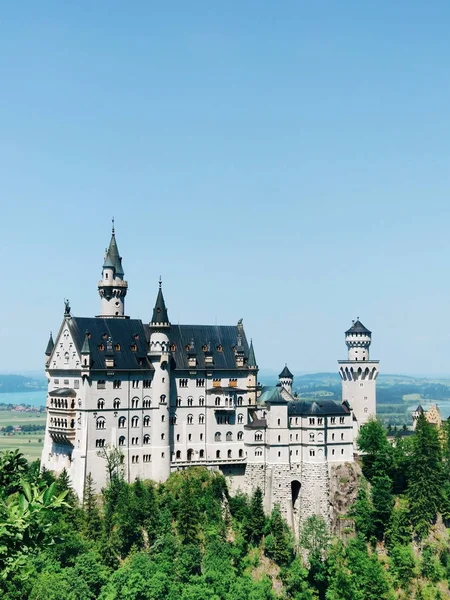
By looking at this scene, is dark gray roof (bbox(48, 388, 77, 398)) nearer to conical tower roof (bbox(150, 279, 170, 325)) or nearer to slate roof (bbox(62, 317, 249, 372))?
slate roof (bbox(62, 317, 249, 372))

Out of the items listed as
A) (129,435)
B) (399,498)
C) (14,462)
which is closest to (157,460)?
(129,435)

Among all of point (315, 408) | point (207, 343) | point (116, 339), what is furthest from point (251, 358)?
point (116, 339)

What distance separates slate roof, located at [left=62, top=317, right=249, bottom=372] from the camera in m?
106

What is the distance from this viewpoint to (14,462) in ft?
110

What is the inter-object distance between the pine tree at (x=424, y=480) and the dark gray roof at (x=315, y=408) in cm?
1066

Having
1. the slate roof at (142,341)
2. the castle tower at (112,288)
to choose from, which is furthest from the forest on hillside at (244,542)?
the castle tower at (112,288)

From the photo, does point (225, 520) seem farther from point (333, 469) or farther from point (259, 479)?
point (333, 469)

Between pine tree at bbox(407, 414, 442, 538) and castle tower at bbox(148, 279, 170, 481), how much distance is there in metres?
32.7

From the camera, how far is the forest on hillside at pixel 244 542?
90.9 m

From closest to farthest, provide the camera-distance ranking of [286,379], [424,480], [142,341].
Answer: [142,341], [424,480], [286,379]

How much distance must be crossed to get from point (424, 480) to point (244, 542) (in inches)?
1027

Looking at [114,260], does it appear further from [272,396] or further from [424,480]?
[424,480]

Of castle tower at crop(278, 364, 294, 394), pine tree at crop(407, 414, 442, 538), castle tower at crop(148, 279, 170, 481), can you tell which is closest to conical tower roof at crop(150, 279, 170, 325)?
castle tower at crop(148, 279, 170, 481)

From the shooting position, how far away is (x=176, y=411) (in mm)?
111312
